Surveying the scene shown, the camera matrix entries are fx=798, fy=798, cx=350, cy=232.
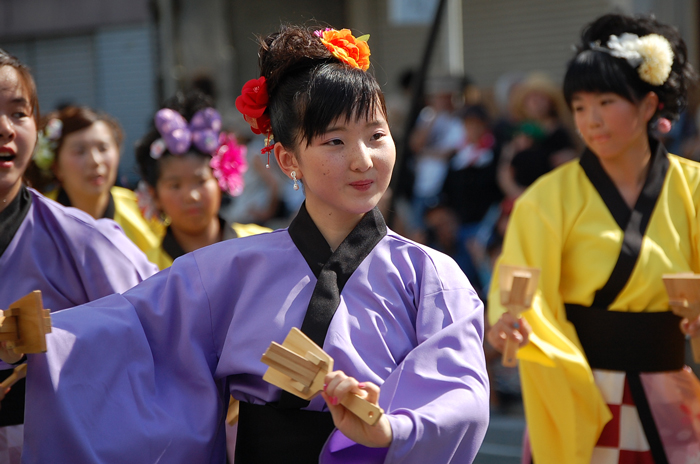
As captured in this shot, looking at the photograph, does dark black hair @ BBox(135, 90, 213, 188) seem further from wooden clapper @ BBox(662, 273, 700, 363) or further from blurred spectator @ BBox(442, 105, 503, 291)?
blurred spectator @ BBox(442, 105, 503, 291)

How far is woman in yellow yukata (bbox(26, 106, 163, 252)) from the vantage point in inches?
148

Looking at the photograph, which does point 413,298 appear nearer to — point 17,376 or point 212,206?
point 17,376

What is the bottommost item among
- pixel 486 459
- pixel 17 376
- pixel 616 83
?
pixel 486 459

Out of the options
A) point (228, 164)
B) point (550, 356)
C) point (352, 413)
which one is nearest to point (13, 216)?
point (352, 413)

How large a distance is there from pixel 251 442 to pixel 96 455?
37 cm

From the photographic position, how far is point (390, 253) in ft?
6.69

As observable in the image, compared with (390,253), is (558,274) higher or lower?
lower

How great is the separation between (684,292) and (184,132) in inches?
86.1

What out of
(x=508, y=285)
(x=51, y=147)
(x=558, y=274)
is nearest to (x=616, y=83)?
(x=558, y=274)

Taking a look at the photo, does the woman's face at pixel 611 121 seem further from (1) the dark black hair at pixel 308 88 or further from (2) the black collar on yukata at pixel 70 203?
(2) the black collar on yukata at pixel 70 203

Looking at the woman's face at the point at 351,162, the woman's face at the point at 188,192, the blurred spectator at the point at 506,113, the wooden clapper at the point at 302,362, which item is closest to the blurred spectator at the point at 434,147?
the blurred spectator at the point at 506,113

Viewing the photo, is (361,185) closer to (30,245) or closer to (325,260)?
(325,260)

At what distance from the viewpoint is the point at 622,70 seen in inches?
116

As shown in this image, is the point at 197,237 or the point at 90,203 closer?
the point at 197,237
